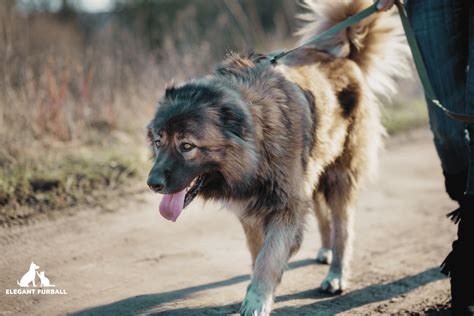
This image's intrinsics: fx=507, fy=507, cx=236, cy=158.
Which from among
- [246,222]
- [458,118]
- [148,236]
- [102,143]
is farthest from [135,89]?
[458,118]

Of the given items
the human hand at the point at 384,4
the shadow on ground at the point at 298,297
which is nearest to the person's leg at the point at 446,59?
the human hand at the point at 384,4

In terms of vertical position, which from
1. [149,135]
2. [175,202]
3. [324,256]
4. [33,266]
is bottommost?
[324,256]

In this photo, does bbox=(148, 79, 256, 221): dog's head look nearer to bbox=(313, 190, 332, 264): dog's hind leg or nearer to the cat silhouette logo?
the cat silhouette logo

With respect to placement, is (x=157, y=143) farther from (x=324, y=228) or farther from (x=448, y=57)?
(x=448, y=57)

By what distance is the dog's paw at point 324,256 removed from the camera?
3.90 meters

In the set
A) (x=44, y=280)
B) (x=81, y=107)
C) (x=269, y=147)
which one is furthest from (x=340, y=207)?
(x=81, y=107)

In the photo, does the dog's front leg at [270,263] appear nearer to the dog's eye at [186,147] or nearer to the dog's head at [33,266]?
the dog's eye at [186,147]

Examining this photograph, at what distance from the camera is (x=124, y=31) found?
7.99 metres

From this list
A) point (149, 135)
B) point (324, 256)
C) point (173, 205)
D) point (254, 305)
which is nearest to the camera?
point (254, 305)

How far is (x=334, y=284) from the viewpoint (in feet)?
11.1

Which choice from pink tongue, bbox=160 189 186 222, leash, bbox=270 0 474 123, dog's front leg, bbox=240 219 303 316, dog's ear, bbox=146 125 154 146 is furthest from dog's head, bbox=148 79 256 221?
leash, bbox=270 0 474 123

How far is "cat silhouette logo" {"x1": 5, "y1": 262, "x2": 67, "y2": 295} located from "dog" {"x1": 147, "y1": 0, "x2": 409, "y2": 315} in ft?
3.09

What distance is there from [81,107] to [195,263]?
3.41 m

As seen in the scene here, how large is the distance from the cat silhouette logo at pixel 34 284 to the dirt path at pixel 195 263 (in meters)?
0.05
